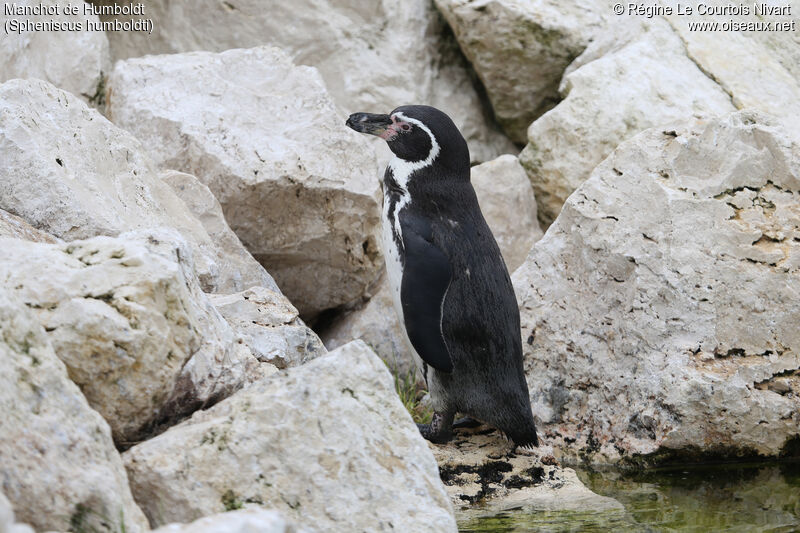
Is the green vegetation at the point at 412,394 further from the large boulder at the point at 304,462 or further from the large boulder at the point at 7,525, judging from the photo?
the large boulder at the point at 7,525

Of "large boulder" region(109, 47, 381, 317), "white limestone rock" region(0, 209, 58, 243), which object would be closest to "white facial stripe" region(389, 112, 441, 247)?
"large boulder" region(109, 47, 381, 317)

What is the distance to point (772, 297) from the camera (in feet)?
13.7

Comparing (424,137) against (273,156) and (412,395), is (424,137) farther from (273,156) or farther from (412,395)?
(412,395)

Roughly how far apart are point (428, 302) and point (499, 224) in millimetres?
1888

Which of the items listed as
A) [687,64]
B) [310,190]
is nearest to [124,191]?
[310,190]

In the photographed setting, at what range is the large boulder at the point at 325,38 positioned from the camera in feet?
22.6

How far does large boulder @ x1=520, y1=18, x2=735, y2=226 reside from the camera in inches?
235

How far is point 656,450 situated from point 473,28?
12.1ft

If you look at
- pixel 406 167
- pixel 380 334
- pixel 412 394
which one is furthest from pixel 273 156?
pixel 412 394

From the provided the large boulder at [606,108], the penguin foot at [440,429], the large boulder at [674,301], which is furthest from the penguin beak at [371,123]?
the large boulder at [606,108]

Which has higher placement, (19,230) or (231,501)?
(19,230)

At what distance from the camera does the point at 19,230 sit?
338cm

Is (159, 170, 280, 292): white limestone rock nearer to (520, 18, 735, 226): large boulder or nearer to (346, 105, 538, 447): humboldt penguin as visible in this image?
(346, 105, 538, 447): humboldt penguin

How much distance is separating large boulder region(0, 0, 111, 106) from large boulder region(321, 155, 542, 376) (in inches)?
83.5
